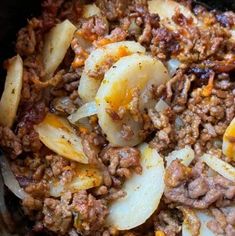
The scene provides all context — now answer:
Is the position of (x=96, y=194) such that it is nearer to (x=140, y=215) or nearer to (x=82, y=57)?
(x=140, y=215)

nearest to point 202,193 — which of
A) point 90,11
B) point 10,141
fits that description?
point 10,141

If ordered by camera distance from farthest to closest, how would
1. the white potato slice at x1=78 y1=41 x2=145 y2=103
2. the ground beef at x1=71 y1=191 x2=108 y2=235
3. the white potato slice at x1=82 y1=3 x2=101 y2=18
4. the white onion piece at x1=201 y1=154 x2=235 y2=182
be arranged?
the white potato slice at x1=82 y1=3 x2=101 y2=18, the white potato slice at x1=78 y1=41 x2=145 y2=103, the white onion piece at x1=201 y1=154 x2=235 y2=182, the ground beef at x1=71 y1=191 x2=108 y2=235

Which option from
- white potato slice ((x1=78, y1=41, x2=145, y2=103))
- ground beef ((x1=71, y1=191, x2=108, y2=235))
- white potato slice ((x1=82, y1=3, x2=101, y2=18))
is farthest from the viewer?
white potato slice ((x1=82, y1=3, x2=101, y2=18))

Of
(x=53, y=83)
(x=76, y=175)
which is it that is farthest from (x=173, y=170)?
(x=53, y=83)

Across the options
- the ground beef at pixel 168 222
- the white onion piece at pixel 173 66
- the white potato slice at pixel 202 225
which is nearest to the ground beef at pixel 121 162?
the ground beef at pixel 168 222

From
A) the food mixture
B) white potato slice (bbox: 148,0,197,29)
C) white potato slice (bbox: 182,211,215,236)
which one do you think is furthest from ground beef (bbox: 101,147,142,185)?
white potato slice (bbox: 148,0,197,29)

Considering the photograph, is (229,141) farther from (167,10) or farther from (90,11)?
(90,11)

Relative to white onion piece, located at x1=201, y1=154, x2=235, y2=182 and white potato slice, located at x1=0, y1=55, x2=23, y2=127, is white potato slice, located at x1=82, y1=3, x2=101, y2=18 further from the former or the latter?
white onion piece, located at x1=201, y1=154, x2=235, y2=182
